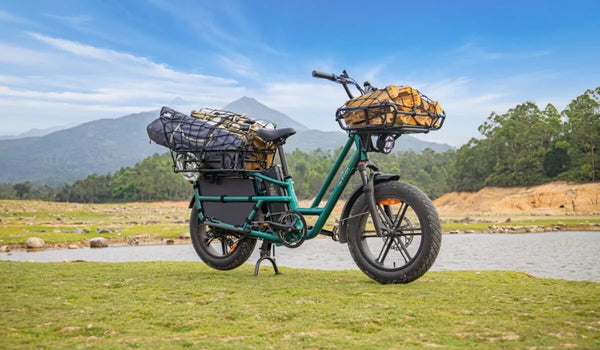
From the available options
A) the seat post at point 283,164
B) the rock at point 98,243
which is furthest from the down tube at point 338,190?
the rock at point 98,243

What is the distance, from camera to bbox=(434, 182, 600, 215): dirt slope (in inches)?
2131

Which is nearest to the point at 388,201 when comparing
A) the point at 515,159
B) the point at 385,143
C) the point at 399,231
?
the point at 399,231

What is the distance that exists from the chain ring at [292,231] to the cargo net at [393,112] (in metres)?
1.40

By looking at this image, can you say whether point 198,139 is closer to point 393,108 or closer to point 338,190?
point 338,190

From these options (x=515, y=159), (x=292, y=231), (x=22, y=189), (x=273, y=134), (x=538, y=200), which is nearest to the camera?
(x=292, y=231)

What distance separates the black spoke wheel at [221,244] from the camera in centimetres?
717

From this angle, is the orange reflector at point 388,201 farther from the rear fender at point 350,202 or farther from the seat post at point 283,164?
the seat post at point 283,164

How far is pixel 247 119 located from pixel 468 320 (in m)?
4.19

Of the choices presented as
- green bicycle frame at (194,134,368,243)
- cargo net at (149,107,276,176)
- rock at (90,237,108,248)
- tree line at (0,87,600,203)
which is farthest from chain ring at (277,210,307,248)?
tree line at (0,87,600,203)

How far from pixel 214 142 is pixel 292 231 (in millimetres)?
1578

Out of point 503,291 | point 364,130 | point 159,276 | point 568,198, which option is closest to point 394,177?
point 364,130

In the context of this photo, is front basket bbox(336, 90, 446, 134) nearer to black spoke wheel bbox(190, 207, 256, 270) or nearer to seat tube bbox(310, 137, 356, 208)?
seat tube bbox(310, 137, 356, 208)

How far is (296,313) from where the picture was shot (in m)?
4.18

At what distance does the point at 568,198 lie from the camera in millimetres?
55594
